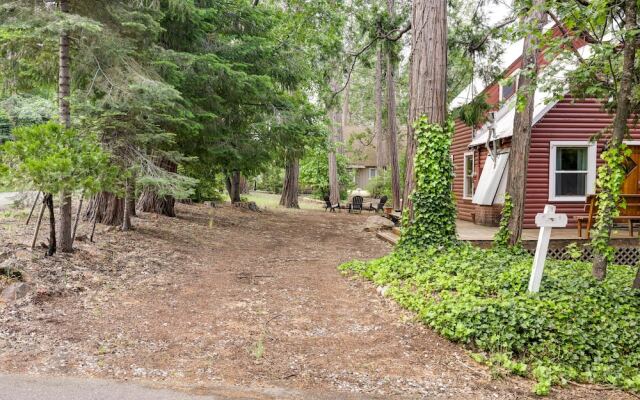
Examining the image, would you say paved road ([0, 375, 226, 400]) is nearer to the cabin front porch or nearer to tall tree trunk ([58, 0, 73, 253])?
tall tree trunk ([58, 0, 73, 253])

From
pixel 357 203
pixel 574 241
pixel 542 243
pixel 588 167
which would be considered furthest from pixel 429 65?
pixel 357 203

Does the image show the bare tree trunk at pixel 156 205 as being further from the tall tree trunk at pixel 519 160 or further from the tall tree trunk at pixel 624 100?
the tall tree trunk at pixel 624 100

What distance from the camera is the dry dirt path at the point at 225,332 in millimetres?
3967

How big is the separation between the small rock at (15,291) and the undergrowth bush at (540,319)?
434 cm

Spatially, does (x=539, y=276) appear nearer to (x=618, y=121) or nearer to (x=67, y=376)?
(x=618, y=121)

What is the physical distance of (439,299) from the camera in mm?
5918

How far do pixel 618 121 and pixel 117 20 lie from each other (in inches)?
300

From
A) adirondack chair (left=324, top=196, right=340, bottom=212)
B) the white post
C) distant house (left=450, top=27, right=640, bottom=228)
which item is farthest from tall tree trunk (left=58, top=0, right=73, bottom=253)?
adirondack chair (left=324, top=196, right=340, bottom=212)

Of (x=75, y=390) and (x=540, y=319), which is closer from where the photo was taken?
(x=75, y=390)

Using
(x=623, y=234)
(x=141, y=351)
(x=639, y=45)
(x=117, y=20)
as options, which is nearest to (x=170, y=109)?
(x=117, y=20)

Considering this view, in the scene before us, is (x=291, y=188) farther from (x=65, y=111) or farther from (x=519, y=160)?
(x=65, y=111)

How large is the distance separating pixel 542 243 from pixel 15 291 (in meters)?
6.02

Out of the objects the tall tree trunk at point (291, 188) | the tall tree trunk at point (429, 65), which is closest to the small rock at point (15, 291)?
the tall tree trunk at point (429, 65)

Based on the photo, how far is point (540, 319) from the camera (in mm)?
4965
